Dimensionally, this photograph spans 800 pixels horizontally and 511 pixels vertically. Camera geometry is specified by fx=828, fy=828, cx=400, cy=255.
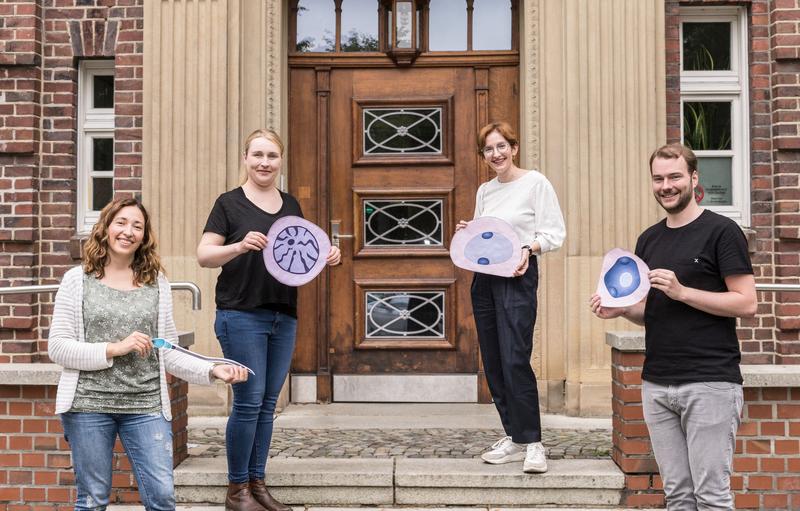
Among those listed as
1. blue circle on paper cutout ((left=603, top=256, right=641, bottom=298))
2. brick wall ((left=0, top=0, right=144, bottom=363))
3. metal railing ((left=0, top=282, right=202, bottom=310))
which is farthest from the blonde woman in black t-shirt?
brick wall ((left=0, top=0, right=144, bottom=363))

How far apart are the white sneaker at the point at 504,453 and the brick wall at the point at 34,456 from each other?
187 cm

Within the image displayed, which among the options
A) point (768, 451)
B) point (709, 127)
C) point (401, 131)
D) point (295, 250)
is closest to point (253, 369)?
point (295, 250)

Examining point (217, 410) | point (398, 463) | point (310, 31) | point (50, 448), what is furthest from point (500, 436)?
point (310, 31)

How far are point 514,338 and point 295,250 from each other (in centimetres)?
123

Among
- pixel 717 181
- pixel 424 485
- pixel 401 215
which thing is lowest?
pixel 424 485

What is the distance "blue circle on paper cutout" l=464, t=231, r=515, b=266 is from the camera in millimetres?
4195

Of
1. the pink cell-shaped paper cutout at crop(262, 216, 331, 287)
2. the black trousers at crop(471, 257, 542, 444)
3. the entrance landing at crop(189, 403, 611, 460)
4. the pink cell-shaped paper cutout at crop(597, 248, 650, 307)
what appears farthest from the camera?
the entrance landing at crop(189, 403, 611, 460)

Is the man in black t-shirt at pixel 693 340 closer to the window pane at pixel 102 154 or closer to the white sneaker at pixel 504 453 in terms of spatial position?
the white sneaker at pixel 504 453

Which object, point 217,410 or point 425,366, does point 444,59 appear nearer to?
point 425,366

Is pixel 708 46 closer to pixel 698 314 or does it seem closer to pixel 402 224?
pixel 402 224

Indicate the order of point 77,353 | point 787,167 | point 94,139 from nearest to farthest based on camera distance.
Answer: point 77,353 → point 787,167 → point 94,139

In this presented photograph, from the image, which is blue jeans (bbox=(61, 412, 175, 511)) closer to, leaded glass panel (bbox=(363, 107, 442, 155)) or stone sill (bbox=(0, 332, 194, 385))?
stone sill (bbox=(0, 332, 194, 385))

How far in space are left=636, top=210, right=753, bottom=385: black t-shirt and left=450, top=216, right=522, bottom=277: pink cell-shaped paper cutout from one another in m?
1.17

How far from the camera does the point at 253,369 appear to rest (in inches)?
154
